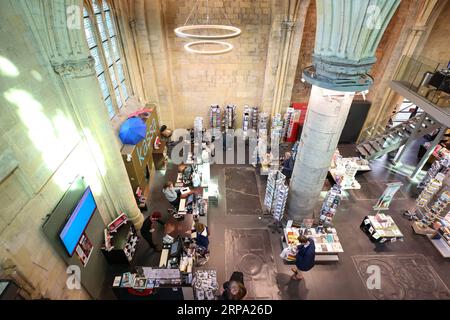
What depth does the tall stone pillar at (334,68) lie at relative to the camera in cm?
525

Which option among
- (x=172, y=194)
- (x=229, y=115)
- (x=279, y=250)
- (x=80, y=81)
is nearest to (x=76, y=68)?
(x=80, y=81)

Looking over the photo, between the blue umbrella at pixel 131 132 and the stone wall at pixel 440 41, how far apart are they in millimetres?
13763

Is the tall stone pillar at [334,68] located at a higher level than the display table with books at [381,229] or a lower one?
higher

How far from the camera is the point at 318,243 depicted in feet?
26.0

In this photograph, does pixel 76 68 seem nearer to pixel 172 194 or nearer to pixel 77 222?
pixel 77 222

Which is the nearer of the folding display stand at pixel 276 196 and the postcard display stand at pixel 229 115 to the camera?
the folding display stand at pixel 276 196

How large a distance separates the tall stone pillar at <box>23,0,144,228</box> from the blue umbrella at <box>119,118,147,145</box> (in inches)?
65.9

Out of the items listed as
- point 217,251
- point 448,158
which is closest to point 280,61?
point 448,158

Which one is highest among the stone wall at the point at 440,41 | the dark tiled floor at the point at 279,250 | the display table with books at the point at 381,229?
the stone wall at the point at 440,41

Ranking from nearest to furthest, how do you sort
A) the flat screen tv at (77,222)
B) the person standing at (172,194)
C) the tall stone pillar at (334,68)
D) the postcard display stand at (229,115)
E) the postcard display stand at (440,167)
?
the tall stone pillar at (334,68), the flat screen tv at (77,222), the person standing at (172,194), the postcard display stand at (440,167), the postcard display stand at (229,115)

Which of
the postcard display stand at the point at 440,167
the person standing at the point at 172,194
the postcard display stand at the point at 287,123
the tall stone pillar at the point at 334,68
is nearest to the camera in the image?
the tall stone pillar at the point at 334,68

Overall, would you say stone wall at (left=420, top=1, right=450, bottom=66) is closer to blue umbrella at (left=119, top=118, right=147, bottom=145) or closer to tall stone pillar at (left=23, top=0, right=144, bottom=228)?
blue umbrella at (left=119, top=118, right=147, bottom=145)

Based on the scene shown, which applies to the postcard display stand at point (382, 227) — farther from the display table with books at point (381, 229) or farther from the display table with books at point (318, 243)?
the display table with books at point (318, 243)

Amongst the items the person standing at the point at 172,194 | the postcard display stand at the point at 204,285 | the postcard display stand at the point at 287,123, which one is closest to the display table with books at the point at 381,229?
the postcard display stand at the point at 204,285
